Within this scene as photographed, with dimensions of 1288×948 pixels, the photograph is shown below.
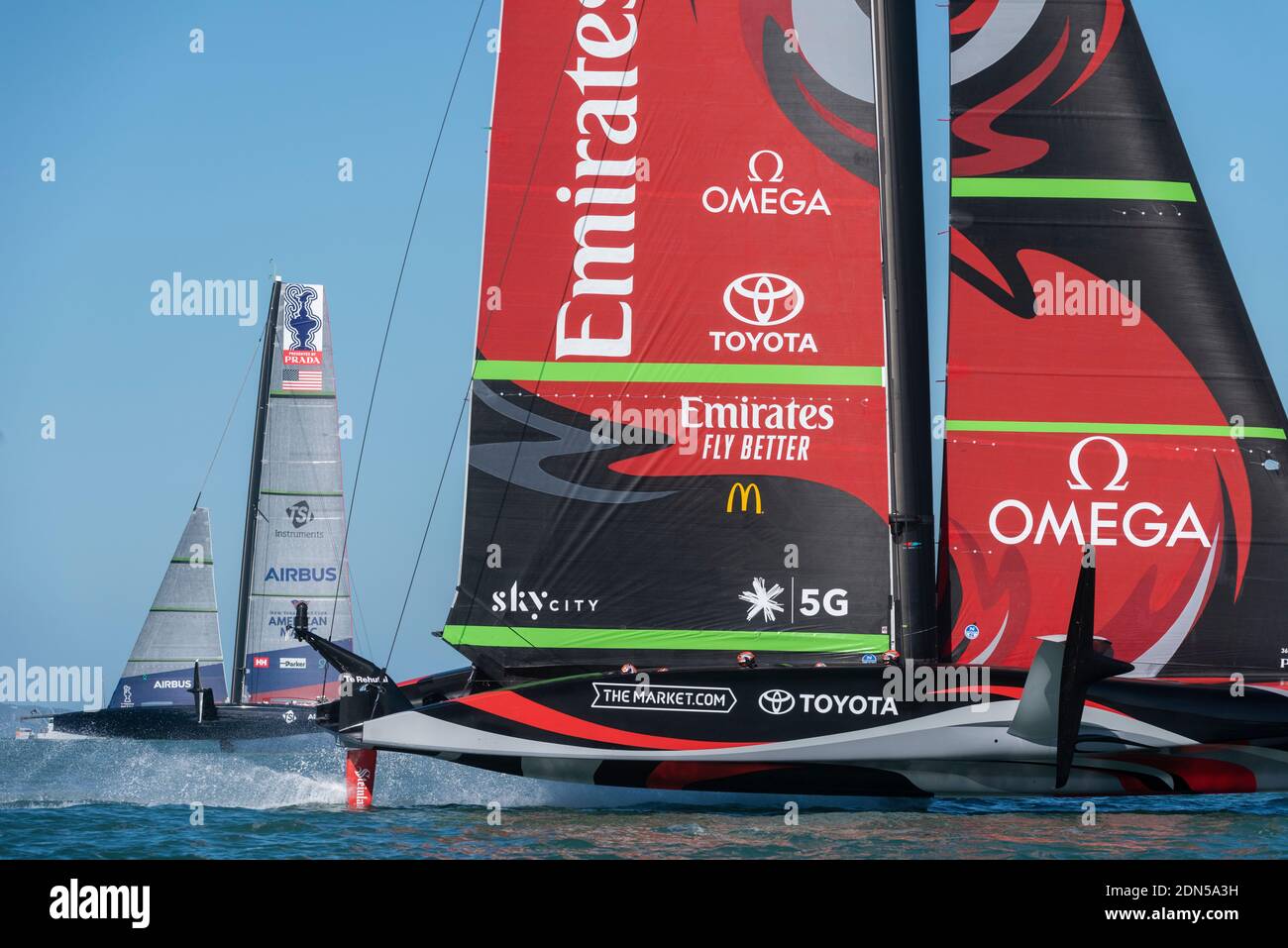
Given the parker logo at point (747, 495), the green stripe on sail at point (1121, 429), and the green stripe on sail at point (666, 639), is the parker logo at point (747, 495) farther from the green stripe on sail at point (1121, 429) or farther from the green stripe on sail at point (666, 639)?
the green stripe on sail at point (1121, 429)

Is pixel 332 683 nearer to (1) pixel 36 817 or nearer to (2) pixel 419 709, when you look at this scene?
(1) pixel 36 817

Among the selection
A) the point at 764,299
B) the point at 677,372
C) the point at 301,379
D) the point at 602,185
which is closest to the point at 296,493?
the point at 301,379

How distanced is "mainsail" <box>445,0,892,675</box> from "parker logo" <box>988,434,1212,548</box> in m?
1.27

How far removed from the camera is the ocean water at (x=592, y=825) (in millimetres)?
12531

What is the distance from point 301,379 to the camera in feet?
112

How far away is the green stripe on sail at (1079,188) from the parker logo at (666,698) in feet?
18.6

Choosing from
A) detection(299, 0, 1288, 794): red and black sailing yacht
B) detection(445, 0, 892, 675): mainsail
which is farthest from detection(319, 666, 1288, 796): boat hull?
detection(445, 0, 892, 675): mainsail

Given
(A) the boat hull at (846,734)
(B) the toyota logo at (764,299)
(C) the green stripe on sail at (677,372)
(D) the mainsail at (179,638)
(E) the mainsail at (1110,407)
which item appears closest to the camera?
(A) the boat hull at (846,734)

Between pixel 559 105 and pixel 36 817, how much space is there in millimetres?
9098

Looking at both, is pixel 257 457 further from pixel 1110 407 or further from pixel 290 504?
pixel 1110 407

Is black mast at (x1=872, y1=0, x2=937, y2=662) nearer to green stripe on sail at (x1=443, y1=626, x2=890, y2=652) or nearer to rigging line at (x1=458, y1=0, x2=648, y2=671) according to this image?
green stripe on sail at (x1=443, y1=626, x2=890, y2=652)

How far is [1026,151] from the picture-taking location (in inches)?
604

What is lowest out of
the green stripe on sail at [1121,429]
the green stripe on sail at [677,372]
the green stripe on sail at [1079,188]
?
the green stripe on sail at [1121,429]

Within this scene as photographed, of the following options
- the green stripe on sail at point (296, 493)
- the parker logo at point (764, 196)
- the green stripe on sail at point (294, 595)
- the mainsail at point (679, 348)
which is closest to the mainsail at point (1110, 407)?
the mainsail at point (679, 348)
